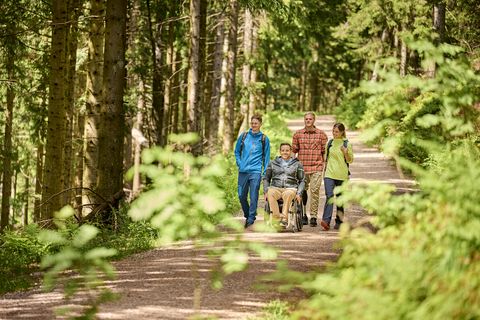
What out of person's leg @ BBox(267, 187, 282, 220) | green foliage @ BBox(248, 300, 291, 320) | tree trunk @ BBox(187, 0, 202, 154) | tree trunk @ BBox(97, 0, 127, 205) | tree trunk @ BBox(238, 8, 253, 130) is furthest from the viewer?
tree trunk @ BBox(238, 8, 253, 130)

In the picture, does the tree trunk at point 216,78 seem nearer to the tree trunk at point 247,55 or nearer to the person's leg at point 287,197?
the tree trunk at point 247,55

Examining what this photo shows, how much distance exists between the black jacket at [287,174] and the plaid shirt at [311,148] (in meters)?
0.51

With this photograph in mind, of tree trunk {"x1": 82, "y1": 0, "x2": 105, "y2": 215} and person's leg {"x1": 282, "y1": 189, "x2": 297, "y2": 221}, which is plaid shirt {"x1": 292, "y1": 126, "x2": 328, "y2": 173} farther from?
tree trunk {"x1": 82, "y1": 0, "x2": 105, "y2": 215}

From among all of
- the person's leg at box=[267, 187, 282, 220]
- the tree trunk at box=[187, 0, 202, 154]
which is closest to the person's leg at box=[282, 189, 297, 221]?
the person's leg at box=[267, 187, 282, 220]

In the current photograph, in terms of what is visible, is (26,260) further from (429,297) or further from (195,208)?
(429,297)

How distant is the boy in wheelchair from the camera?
39.2ft

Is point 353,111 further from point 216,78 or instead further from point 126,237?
point 126,237

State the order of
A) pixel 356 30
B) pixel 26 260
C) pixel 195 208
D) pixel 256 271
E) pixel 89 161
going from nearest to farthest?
pixel 195 208 → pixel 256 271 → pixel 26 260 → pixel 89 161 → pixel 356 30

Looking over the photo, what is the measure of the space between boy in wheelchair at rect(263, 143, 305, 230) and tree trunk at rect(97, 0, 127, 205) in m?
2.78

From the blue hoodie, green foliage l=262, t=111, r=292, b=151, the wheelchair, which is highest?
green foliage l=262, t=111, r=292, b=151

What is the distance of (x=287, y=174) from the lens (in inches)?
475

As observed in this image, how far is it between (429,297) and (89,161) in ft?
34.2

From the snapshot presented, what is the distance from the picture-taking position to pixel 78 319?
4953mm

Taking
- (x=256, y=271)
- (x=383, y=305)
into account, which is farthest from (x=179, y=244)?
(x=383, y=305)
